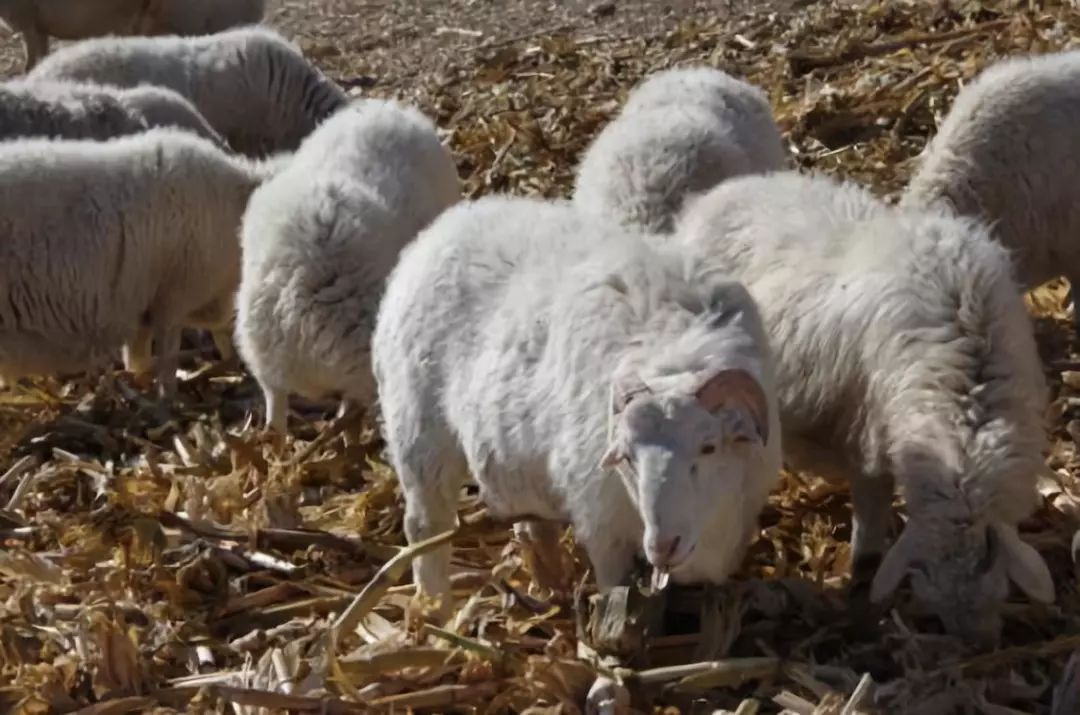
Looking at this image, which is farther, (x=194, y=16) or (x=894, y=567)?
(x=194, y=16)

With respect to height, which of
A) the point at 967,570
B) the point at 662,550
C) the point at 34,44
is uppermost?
the point at 662,550

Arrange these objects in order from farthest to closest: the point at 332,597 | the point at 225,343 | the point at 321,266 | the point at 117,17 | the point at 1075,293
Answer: the point at 117,17, the point at 225,343, the point at 1075,293, the point at 321,266, the point at 332,597

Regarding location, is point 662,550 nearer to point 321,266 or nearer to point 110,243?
point 321,266

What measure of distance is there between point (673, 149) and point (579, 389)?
2.24 metres

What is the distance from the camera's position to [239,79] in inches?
364

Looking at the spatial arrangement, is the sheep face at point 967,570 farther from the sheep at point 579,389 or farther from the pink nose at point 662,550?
the pink nose at point 662,550

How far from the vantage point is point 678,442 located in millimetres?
3547

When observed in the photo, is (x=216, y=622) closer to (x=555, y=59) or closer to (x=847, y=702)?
(x=847, y=702)

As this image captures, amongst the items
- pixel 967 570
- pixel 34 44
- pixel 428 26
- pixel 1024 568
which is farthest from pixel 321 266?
pixel 428 26

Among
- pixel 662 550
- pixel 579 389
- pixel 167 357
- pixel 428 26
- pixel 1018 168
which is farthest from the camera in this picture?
pixel 428 26

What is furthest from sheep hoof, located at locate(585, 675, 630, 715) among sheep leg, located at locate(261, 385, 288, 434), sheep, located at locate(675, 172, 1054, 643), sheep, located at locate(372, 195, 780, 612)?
sheep leg, located at locate(261, 385, 288, 434)

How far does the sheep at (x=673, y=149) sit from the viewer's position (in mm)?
5816

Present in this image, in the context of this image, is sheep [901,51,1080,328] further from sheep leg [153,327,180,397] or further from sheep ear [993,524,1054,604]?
sheep leg [153,327,180,397]

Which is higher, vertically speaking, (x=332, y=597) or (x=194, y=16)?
(x=194, y=16)
